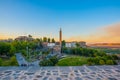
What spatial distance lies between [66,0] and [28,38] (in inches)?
2274

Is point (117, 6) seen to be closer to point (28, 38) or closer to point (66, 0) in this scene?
point (66, 0)

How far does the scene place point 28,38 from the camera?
6781cm

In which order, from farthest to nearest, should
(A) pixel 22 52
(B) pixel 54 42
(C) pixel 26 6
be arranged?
(B) pixel 54 42 → (A) pixel 22 52 → (C) pixel 26 6

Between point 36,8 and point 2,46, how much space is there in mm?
17734

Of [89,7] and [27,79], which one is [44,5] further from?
[27,79]

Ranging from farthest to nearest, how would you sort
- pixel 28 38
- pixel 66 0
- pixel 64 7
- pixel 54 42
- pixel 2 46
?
pixel 54 42 < pixel 28 38 < pixel 2 46 < pixel 64 7 < pixel 66 0

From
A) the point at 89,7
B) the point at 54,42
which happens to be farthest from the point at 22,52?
the point at 54,42

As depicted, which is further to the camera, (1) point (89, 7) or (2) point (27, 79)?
(1) point (89, 7)

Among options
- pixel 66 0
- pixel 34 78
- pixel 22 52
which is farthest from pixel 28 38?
pixel 34 78

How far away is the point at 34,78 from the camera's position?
2.90m

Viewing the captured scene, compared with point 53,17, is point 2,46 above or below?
below

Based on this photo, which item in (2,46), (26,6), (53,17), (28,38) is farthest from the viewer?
(28,38)

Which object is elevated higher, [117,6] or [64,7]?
[64,7]

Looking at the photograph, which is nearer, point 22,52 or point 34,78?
point 34,78
